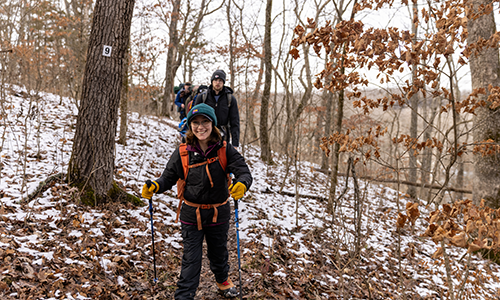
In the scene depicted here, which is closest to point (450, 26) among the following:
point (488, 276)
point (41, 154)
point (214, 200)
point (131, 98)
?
point (214, 200)

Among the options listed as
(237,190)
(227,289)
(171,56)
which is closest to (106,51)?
(237,190)

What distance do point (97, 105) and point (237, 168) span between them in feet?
10.1

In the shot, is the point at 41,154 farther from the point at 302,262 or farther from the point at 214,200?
the point at 302,262

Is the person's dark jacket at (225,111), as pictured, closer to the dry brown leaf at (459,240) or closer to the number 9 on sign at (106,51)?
the number 9 on sign at (106,51)

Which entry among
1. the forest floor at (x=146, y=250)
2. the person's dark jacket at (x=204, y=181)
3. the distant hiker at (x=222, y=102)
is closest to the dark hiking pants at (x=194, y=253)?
the person's dark jacket at (x=204, y=181)

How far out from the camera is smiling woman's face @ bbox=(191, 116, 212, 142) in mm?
2930

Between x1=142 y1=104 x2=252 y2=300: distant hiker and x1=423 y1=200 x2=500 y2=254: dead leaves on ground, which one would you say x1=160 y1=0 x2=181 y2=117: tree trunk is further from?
x1=423 y1=200 x2=500 y2=254: dead leaves on ground

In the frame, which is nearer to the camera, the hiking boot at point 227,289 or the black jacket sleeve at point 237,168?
the black jacket sleeve at point 237,168

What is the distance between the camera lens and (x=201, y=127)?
9.61ft

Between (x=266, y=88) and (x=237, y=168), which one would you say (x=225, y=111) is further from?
(x=266, y=88)

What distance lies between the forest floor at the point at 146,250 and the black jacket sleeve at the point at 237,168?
142cm

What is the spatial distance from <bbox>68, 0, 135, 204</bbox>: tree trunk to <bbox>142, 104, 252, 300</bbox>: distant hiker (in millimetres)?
2246

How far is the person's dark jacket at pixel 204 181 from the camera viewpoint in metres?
2.90

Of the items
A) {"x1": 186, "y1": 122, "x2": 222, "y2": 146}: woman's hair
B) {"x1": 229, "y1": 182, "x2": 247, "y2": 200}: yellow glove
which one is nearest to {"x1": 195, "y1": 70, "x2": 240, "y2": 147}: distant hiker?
{"x1": 186, "y1": 122, "x2": 222, "y2": 146}: woman's hair
